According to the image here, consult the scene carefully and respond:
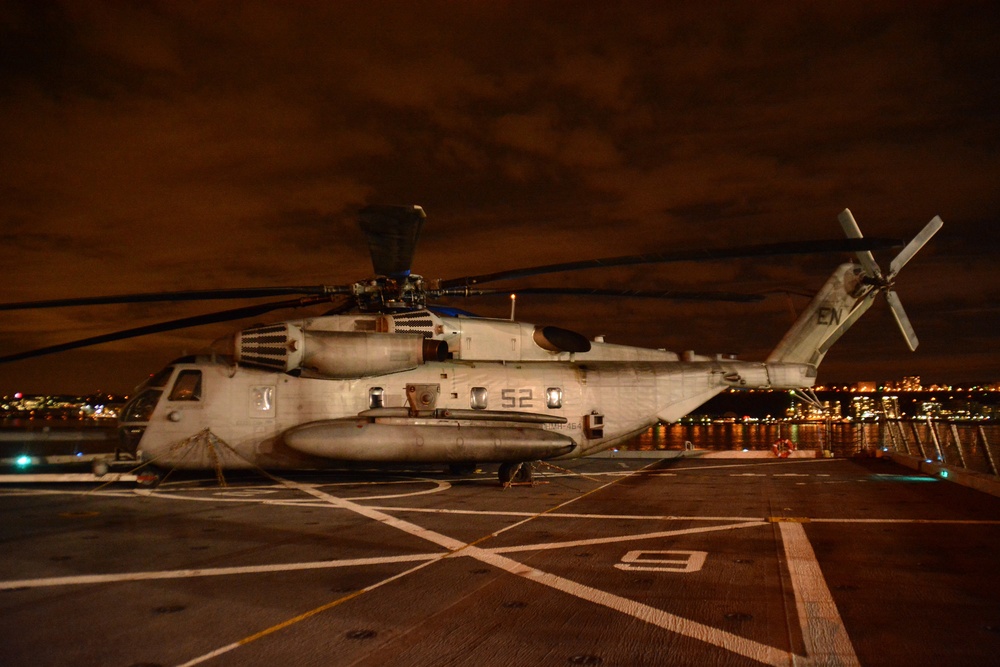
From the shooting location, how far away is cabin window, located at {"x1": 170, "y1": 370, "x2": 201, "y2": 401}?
16.9m

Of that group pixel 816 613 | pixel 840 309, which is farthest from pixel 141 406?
pixel 840 309

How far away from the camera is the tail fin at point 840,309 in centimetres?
2184

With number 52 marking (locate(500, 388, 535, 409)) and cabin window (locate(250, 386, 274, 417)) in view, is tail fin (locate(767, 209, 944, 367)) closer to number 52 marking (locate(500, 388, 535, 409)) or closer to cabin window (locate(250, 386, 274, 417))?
number 52 marking (locate(500, 388, 535, 409))

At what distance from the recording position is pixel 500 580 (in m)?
7.67

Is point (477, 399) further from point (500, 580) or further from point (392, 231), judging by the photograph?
point (500, 580)

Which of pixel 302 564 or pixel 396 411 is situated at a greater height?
pixel 396 411

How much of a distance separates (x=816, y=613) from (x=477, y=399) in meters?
12.1

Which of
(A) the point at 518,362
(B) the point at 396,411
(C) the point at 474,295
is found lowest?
(B) the point at 396,411

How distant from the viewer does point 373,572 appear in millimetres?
8016

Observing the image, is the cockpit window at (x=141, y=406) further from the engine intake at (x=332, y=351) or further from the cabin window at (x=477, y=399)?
the cabin window at (x=477, y=399)

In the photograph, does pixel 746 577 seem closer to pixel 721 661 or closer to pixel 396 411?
pixel 721 661

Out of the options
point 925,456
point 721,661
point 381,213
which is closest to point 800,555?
point 721,661

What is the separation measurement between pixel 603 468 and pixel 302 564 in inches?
608

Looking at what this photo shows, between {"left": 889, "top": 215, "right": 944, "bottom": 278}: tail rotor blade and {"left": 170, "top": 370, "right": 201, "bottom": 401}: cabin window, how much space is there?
19.3 meters
